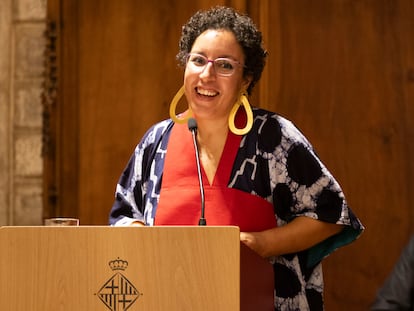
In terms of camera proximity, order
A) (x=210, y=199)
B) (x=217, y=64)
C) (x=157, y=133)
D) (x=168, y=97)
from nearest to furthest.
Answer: (x=210, y=199), (x=217, y=64), (x=157, y=133), (x=168, y=97)

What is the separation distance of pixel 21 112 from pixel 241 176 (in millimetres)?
1489

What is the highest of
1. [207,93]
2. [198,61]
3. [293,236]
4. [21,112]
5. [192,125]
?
[21,112]

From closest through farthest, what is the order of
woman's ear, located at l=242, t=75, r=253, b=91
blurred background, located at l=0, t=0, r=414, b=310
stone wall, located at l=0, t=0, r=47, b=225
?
woman's ear, located at l=242, t=75, r=253, b=91 → blurred background, located at l=0, t=0, r=414, b=310 → stone wall, located at l=0, t=0, r=47, b=225

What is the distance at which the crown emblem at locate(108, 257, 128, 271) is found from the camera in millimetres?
1887

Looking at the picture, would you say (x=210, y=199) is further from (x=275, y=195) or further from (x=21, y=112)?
(x=21, y=112)

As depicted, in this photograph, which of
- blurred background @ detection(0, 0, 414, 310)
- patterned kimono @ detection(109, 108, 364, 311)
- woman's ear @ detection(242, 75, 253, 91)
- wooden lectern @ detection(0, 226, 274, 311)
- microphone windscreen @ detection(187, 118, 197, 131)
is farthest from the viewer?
blurred background @ detection(0, 0, 414, 310)

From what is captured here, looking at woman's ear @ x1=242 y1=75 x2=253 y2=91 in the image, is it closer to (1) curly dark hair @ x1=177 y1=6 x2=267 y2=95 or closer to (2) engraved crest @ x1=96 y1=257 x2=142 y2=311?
(1) curly dark hair @ x1=177 y1=6 x2=267 y2=95

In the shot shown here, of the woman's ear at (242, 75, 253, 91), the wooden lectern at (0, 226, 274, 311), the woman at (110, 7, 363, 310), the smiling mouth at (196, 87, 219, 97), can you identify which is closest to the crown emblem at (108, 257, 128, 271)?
the wooden lectern at (0, 226, 274, 311)

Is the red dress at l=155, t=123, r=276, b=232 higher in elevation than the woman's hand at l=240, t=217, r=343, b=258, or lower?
higher

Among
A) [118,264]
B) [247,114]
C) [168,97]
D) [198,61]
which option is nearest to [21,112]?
[168,97]

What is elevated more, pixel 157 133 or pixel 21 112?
pixel 21 112

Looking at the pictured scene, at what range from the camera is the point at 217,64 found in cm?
258

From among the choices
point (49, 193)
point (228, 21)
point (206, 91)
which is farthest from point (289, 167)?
point (49, 193)

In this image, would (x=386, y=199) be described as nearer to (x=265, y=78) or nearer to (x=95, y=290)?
(x=265, y=78)
